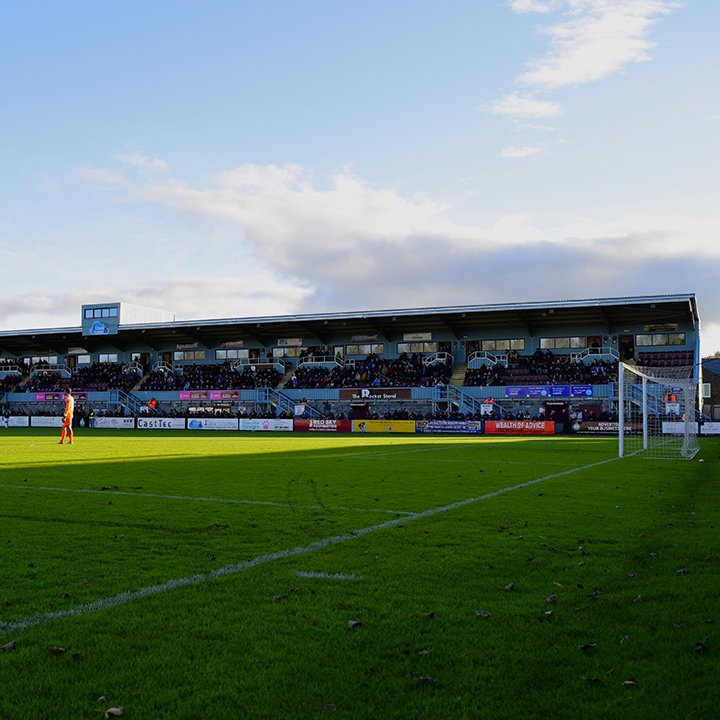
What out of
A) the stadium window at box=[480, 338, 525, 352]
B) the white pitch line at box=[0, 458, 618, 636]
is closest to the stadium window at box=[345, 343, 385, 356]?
the stadium window at box=[480, 338, 525, 352]

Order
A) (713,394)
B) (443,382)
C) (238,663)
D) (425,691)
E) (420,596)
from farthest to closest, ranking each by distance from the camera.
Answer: (713,394) → (443,382) → (420,596) → (238,663) → (425,691)

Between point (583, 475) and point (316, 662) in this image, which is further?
point (583, 475)

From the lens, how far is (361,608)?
4.71 metres

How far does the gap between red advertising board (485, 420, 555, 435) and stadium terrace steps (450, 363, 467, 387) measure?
9.20 m

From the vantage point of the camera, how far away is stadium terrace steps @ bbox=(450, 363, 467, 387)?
54.1 metres

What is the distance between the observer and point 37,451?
2102 cm

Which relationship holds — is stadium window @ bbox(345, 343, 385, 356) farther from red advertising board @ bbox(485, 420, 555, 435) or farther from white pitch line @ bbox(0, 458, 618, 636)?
white pitch line @ bbox(0, 458, 618, 636)

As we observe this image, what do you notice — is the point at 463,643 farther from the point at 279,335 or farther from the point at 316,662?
the point at 279,335

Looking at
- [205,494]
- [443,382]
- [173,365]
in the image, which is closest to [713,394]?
[443,382]

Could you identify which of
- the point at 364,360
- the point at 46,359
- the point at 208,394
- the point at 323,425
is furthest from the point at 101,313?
the point at 323,425

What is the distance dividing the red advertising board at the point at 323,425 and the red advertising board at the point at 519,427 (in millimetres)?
10457

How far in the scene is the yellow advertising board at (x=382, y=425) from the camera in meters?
47.3

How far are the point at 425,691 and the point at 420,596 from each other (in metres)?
1.60

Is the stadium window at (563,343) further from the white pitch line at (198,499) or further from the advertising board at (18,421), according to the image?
the white pitch line at (198,499)
